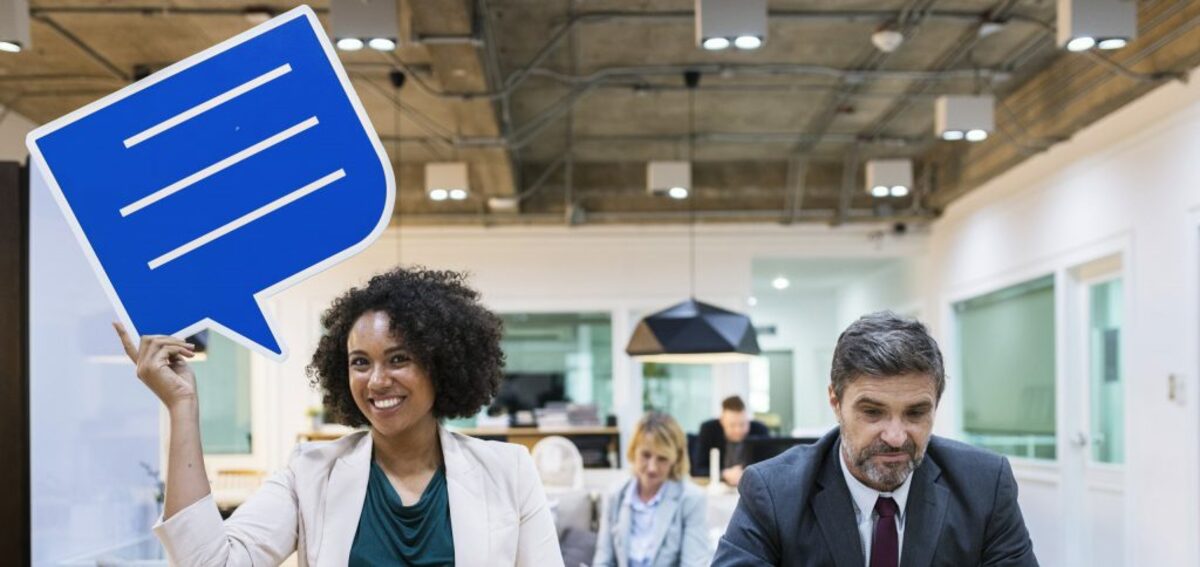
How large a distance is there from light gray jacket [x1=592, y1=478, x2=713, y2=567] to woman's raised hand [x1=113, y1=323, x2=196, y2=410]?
389 centimetres

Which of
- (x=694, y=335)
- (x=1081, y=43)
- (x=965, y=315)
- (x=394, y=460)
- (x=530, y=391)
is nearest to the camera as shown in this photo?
(x=394, y=460)

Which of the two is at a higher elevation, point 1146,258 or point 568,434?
point 1146,258

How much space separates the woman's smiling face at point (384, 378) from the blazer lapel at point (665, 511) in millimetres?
3724

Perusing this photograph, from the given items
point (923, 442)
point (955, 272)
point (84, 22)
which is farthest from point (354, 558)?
point (955, 272)

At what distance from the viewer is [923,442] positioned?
195 centimetres

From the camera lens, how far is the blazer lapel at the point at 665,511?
5.62 m

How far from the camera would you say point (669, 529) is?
562 centimetres

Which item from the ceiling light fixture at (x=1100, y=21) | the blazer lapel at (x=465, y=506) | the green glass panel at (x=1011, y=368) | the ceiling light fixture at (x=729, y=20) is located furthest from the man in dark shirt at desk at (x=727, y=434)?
the blazer lapel at (x=465, y=506)

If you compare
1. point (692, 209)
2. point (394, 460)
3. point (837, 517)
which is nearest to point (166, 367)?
point (394, 460)

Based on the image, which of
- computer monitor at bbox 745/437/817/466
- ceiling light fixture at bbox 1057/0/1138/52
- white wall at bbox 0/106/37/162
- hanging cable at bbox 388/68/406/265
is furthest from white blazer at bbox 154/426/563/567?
computer monitor at bbox 745/437/817/466

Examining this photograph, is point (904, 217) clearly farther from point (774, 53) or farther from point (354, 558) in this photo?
point (354, 558)

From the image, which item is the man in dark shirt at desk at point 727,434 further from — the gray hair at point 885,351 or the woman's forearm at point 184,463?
the woman's forearm at point 184,463

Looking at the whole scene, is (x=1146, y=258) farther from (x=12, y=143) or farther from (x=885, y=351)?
(x=12, y=143)

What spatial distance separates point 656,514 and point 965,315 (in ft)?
23.6
